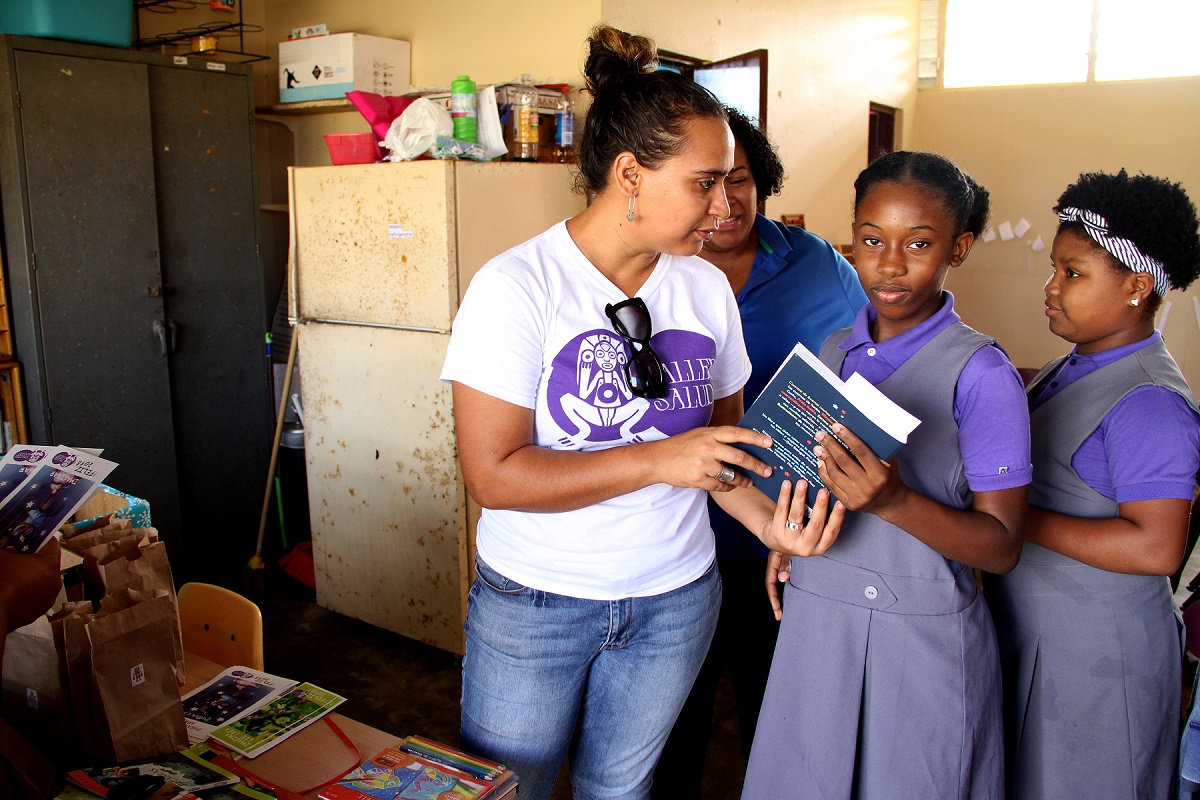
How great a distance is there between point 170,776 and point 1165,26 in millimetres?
6558


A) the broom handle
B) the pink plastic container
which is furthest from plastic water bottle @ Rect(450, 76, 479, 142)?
the broom handle

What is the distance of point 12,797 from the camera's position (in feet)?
3.84

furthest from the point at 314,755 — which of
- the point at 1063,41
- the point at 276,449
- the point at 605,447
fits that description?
the point at 1063,41

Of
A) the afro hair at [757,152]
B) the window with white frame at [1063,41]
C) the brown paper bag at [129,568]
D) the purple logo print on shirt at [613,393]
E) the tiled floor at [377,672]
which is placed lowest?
the tiled floor at [377,672]

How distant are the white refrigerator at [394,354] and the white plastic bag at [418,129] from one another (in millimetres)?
76

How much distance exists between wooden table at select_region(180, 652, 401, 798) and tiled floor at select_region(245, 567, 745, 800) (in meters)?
1.13

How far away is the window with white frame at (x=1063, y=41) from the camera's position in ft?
18.3

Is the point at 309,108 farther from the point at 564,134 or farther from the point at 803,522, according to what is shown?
the point at 803,522

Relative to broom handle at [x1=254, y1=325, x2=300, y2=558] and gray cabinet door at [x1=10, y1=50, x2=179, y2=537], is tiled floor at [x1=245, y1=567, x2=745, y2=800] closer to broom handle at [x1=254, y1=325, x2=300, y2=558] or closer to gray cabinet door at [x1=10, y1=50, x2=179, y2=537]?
broom handle at [x1=254, y1=325, x2=300, y2=558]

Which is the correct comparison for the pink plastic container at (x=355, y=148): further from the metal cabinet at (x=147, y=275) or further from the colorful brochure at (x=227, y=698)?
the colorful brochure at (x=227, y=698)

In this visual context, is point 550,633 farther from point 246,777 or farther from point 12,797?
point 12,797

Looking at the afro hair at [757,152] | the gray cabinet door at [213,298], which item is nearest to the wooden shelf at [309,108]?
the gray cabinet door at [213,298]

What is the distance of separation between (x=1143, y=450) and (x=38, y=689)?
1720 millimetres

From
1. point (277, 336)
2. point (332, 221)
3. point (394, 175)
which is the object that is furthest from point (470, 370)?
point (277, 336)
